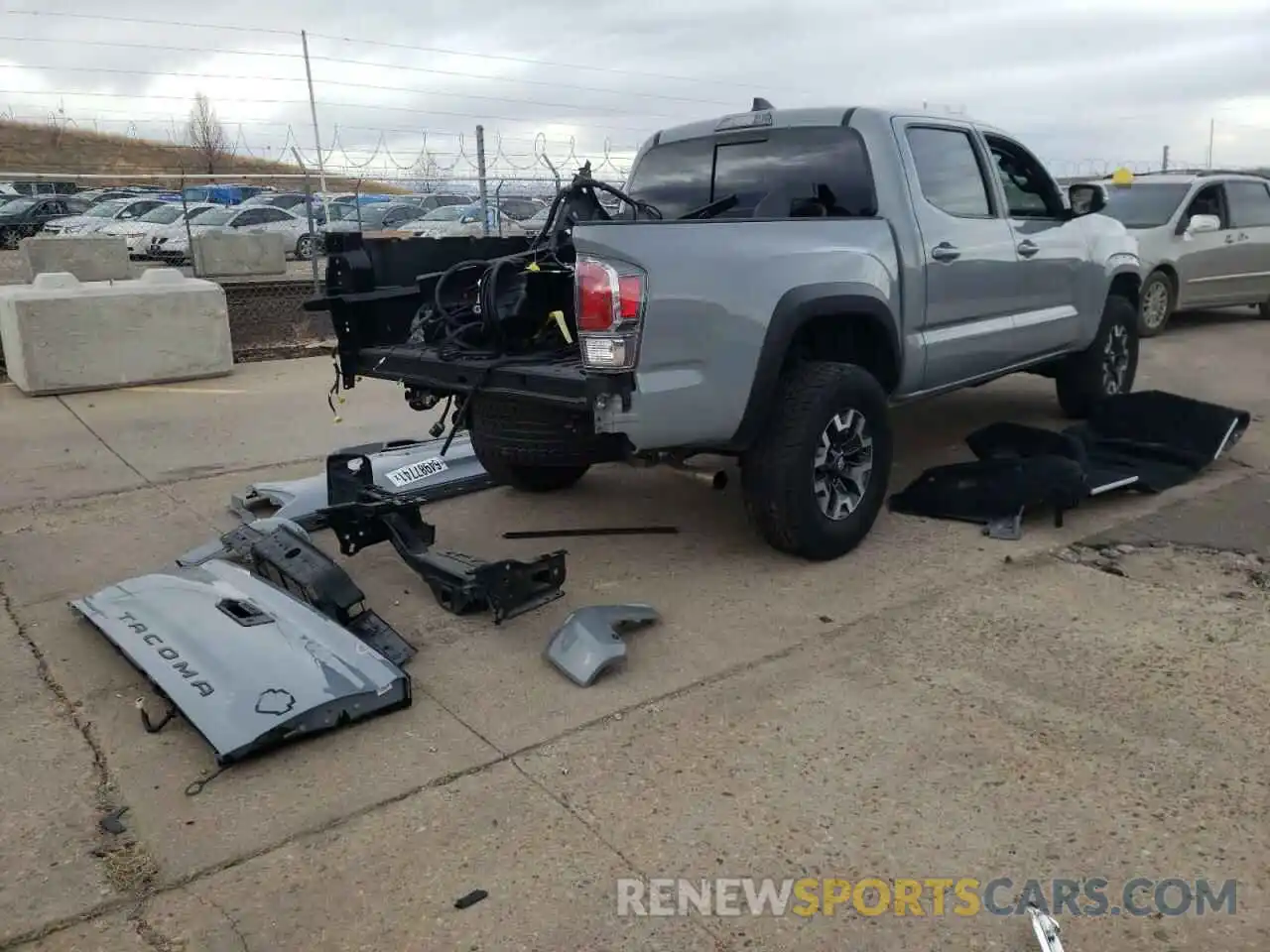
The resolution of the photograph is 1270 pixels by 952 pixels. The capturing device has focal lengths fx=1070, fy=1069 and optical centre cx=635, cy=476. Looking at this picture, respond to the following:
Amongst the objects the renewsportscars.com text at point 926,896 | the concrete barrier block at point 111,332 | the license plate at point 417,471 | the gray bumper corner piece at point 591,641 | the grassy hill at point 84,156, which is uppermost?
the grassy hill at point 84,156

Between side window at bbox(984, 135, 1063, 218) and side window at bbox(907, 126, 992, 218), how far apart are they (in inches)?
10.0

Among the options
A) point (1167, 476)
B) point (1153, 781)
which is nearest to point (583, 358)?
point (1153, 781)

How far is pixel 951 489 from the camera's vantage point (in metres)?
5.42

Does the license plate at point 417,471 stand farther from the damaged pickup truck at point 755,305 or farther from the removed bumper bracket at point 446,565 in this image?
the removed bumper bracket at point 446,565

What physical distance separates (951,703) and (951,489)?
2100 millimetres

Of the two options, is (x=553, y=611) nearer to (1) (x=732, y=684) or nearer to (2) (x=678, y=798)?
(1) (x=732, y=684)

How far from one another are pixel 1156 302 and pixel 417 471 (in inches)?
358

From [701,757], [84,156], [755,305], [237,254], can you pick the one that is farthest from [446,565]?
[84,156]

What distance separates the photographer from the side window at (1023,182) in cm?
599

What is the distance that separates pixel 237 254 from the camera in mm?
16094

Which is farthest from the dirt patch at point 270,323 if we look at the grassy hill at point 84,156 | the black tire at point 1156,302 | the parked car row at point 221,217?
the grassy hill at point 84,156

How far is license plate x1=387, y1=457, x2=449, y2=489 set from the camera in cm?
578

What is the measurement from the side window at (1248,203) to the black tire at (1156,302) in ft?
4.29

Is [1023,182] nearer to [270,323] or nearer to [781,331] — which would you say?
[781,331]
